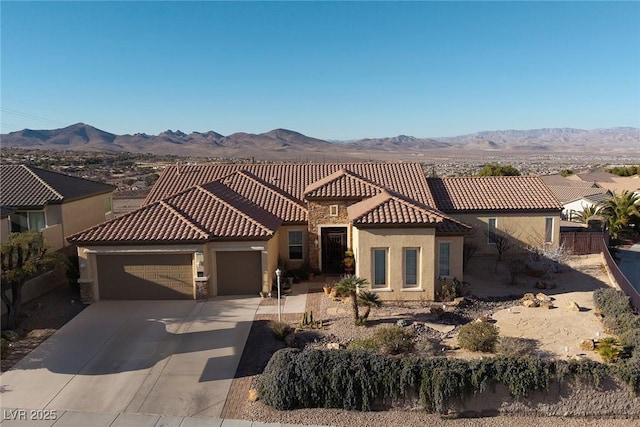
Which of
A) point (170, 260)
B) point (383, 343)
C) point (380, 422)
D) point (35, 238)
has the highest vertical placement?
point (35, 238)

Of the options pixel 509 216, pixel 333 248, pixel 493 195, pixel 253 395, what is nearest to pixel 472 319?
pixel 333 248

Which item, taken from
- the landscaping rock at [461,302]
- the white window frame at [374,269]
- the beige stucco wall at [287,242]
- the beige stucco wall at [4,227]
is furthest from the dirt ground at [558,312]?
the beige stucco wall at [4,227]

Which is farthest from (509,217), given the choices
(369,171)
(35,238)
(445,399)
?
(35,238)

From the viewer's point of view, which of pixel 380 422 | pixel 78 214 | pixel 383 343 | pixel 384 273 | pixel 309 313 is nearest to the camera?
pixel 380 422

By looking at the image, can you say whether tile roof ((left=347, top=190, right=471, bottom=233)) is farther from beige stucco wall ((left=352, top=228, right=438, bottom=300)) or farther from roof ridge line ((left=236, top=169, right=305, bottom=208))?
roof ridge line ((left=236, top=169, right=305, bottom=208))

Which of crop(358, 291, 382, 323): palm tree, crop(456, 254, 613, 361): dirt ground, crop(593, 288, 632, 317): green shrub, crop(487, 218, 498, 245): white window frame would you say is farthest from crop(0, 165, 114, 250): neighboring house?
crop(593, 288, 632, 317): green shrub

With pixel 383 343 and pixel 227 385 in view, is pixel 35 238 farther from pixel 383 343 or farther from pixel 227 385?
pixel 383 343

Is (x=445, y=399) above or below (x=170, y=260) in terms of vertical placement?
below
